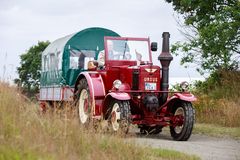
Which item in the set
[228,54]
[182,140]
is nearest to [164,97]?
[182,140]

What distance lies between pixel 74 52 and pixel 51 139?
34.9 ft

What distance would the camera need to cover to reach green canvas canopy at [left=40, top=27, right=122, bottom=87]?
1825cm

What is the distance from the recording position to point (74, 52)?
18594 mm

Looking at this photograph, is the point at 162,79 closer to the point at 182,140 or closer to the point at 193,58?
Answer: the point at 182,140

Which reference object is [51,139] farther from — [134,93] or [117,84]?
[134,93]

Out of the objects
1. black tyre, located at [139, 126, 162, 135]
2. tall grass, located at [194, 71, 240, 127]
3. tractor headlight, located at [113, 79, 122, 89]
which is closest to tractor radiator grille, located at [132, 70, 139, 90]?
tractor headlight, located at [113, 79, 122, 89]

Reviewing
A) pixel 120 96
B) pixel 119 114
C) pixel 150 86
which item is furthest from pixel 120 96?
pixel 150 86

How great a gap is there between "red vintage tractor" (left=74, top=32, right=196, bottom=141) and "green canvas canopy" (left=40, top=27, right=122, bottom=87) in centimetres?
329

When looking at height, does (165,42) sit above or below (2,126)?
above

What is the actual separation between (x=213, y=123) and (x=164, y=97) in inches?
227

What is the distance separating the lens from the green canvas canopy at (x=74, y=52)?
59.9ft

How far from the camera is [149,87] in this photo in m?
13.8

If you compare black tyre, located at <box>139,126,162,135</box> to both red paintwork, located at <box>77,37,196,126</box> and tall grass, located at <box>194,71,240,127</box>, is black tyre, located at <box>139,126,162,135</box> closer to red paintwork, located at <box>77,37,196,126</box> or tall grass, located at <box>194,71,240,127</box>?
red paintwork, located at <box>77,37,196,126</box>

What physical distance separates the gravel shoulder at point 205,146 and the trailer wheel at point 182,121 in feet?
0.82
